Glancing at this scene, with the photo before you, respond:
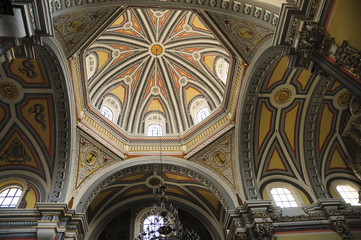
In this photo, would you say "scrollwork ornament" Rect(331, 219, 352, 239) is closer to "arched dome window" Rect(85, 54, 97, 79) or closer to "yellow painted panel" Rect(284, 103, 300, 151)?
"yellow painted panel" Rect(284, 103, 300, 151)

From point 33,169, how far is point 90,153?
247cm

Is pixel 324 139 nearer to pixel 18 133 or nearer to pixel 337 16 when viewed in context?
pixel 337 16

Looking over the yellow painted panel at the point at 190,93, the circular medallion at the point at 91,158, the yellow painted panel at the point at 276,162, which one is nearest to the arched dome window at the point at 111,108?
the circular medallion at the point at 91,158

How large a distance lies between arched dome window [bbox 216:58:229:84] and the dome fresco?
0.13 metres

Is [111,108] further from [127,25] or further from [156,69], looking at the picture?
[127,25]

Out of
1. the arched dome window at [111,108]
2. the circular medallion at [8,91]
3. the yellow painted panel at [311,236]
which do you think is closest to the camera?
the yellow painted panel at [311,236]

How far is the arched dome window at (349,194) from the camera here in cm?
1247

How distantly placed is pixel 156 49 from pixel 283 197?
11.6 m

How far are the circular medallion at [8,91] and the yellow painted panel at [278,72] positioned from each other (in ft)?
35.0

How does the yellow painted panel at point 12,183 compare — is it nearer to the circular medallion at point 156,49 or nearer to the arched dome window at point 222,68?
the circular medallion at point 156,49

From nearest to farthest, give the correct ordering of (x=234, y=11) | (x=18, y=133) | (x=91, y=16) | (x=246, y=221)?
(x=234, y=11), (x=91, y=16), (x=246, y=221), (x=18, y=133)

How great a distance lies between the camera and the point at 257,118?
42.7 feet

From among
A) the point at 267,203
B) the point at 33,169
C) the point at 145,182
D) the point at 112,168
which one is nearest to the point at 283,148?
the point at 267,203

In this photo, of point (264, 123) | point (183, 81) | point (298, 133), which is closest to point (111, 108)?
point (183, 81)
